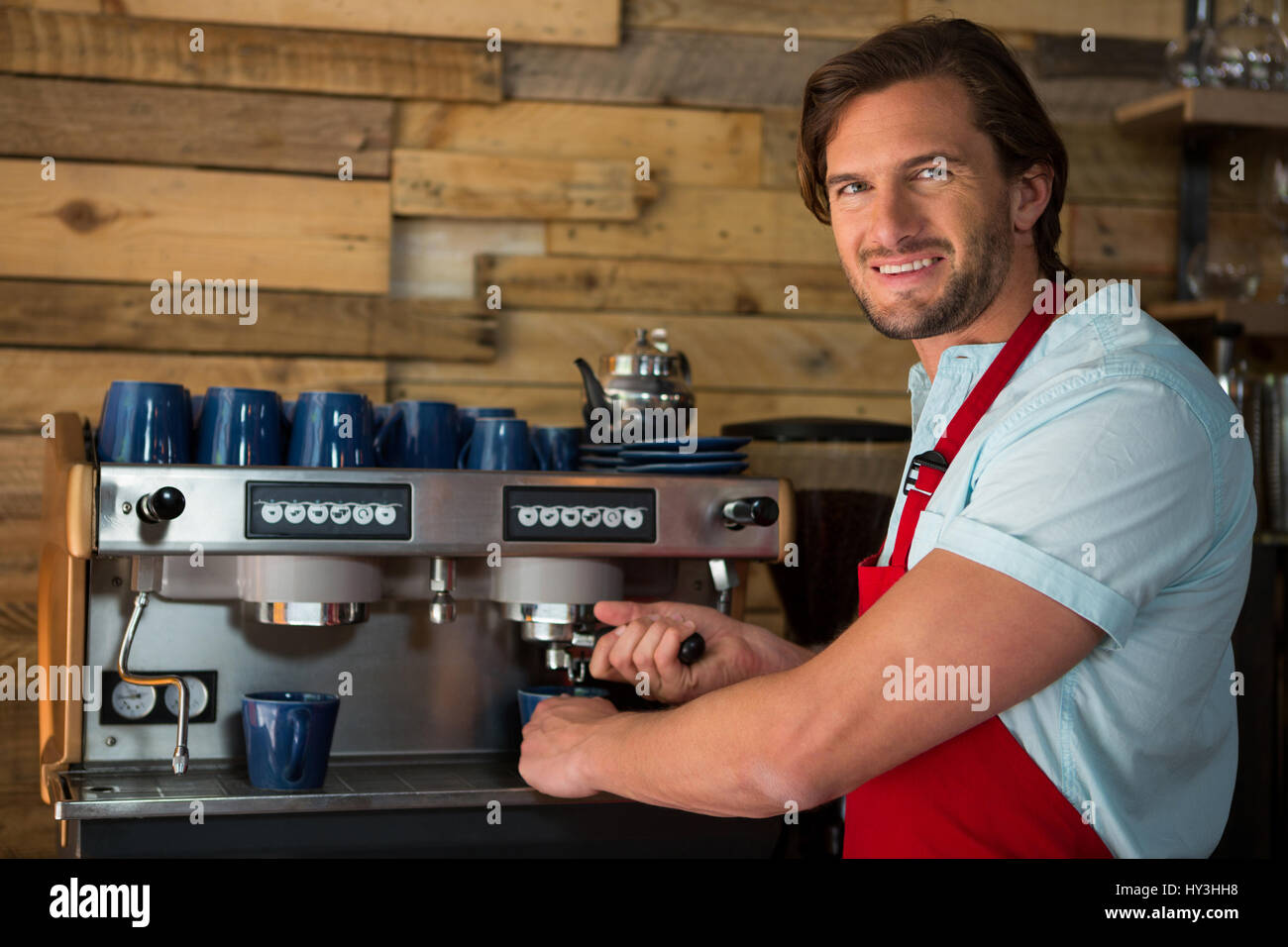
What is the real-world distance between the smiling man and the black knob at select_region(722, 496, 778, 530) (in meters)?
0.19

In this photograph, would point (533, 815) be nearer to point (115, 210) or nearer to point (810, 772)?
point (810, 772)

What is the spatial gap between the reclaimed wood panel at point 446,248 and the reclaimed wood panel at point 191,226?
3 cm

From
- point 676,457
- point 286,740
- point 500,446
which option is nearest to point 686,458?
point 676,457

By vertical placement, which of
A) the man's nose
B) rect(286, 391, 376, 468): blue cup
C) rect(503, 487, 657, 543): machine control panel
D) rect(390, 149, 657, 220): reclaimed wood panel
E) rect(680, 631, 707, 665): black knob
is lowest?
rect(680, 631, 707, 665): black knob

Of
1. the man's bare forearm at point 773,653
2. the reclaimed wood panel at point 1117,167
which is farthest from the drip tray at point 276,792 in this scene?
the reclaimed wood panel at point 1117,167

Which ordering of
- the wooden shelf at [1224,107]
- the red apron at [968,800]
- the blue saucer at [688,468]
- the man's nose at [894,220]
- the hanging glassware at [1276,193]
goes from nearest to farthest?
the red apron at [968,800]
the man's nose at [894,220]
the blue saucer at [688,468]
the wooden shelf at [1224,107]
the hanging glassware at [1276,193]

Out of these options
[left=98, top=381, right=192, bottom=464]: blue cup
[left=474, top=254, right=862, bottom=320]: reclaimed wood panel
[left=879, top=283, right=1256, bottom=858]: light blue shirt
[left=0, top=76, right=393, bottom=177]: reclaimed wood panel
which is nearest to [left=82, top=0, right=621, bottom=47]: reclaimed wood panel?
[left=0, top=76, right=393, bottom=177]: reclaimed wood panel

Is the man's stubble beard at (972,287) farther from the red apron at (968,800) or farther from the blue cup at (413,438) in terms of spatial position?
the blue cup at (413,438)

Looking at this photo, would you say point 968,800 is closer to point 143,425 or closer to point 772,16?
point 143,425

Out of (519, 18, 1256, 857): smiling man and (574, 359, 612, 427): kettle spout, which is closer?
(519, 18, 1256, 857): smiling man

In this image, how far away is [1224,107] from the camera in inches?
90.4

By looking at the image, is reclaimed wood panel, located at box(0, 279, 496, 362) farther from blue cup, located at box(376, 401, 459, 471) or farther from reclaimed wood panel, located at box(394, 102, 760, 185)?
blue cup, located at box(376, 401, 459, 471)

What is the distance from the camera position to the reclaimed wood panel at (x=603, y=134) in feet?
7.20

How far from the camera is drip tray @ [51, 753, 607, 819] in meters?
1.33
